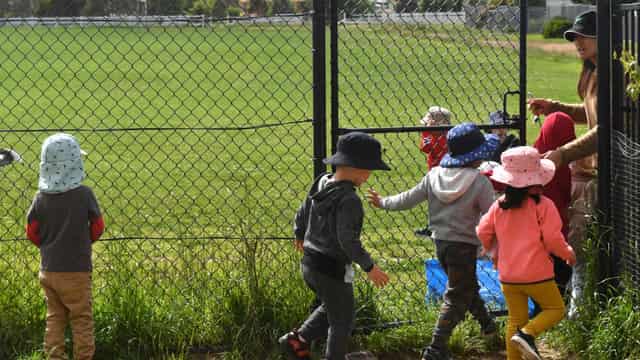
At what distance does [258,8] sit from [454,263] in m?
2.02

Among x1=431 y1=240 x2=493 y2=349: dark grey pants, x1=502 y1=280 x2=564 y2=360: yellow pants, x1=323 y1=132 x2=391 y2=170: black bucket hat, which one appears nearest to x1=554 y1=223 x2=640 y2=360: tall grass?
x1=502 y1=280 x2=564 y2=360: yellow pants

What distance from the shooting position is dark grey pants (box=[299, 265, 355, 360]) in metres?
5.23

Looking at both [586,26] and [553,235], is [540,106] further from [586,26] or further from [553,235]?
[553,235]

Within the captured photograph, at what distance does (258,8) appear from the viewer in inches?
250

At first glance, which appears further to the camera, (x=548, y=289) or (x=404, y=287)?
(x=404, y=287)

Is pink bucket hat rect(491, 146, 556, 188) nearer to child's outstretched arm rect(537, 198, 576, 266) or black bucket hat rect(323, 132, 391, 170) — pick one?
child's outstretched arm rect(537, 198, 576, 266)

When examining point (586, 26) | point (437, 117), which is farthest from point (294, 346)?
point (586, 26)

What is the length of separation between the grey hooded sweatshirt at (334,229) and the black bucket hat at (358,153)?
0.11 m

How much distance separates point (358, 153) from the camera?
5.19m

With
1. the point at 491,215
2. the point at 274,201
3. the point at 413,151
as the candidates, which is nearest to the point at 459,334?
the point at 491,215

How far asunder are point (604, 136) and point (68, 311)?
3014 millimetres

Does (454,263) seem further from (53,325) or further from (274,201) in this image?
(274,201)

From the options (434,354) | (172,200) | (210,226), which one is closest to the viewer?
(434,354)

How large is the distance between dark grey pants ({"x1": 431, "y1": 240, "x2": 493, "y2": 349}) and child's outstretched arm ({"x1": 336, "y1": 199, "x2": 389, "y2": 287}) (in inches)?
22.1
